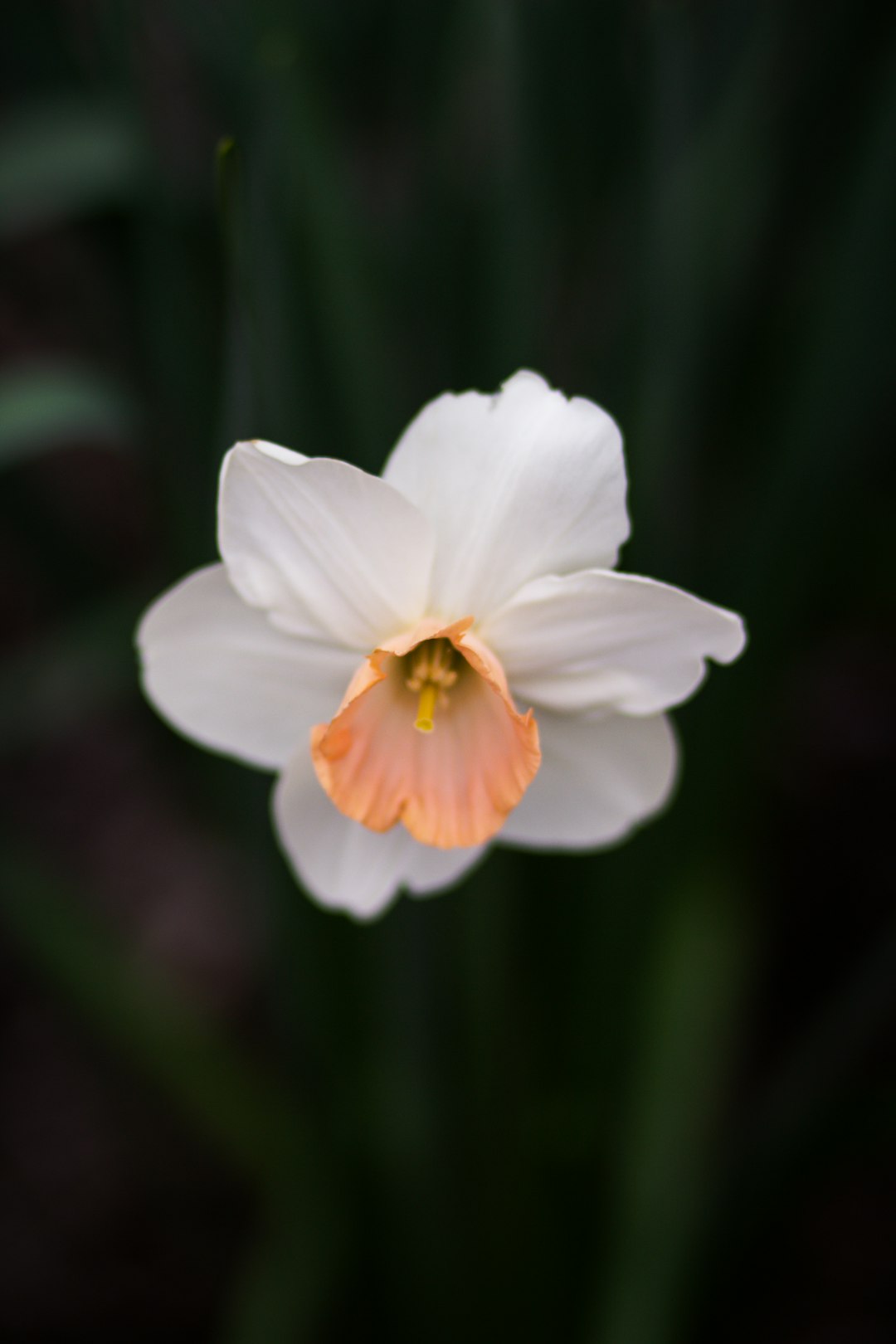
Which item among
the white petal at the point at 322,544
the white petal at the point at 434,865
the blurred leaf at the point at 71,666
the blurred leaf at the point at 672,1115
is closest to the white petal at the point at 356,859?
the white petal at the point at 434,865

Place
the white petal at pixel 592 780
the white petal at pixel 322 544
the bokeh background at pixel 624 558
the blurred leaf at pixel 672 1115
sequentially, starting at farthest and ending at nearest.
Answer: the blurred leaf at pixel 672 1115 < the bokeh background at pixel 624 558 < the white petal at pixel 592 780 < the white petal at pixel 322 544

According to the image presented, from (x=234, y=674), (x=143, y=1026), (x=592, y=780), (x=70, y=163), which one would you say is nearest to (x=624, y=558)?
(x=592, y=780)

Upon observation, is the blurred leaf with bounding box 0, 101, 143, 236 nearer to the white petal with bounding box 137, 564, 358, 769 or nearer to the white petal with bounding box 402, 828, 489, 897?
the white petal with bounding box 137, 564, 358, 769

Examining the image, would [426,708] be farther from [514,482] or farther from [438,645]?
[514,482]

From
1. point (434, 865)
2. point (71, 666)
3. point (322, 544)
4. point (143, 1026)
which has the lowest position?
point (143, 1026)

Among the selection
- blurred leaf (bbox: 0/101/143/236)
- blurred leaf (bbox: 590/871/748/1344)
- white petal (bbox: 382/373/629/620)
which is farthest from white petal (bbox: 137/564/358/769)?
blurred leaf (bbox: 590/871/748/1344)

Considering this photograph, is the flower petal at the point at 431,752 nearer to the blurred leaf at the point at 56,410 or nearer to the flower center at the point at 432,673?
the flower center at the point at 432,673
